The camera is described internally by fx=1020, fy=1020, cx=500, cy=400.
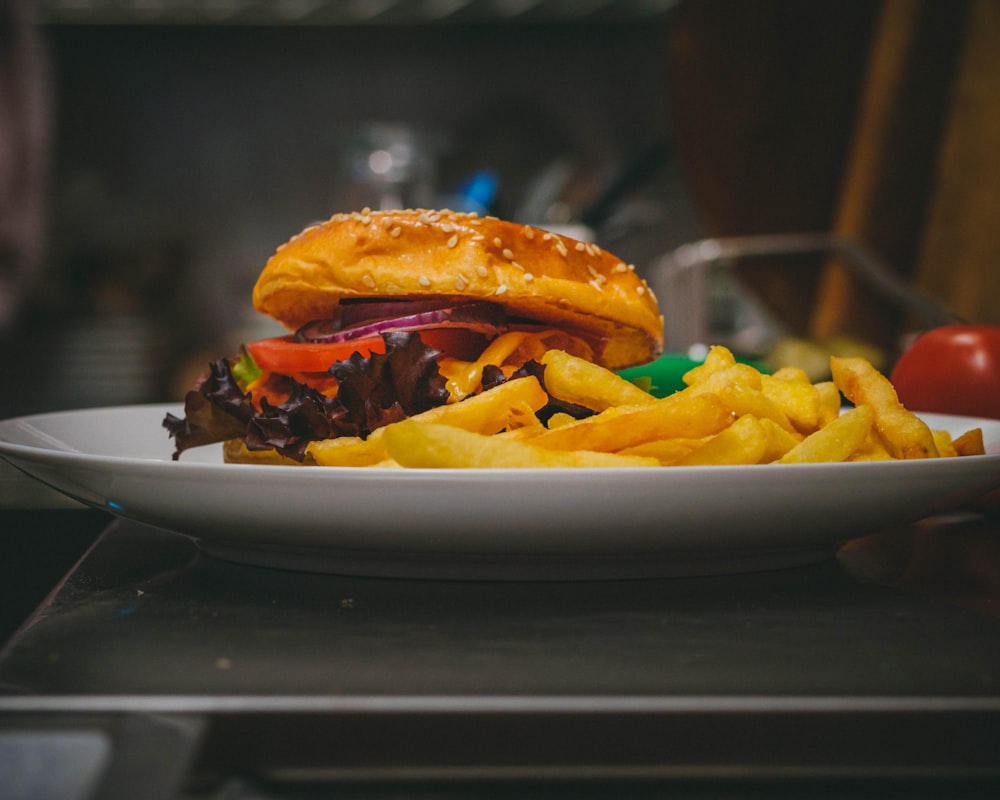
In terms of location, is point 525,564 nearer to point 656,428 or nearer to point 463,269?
point 656,428

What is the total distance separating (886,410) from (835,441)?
0.59 feet

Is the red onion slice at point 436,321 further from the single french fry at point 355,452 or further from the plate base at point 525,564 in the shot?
the plate base at point 525,564

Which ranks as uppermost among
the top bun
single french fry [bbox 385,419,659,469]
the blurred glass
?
the top bun

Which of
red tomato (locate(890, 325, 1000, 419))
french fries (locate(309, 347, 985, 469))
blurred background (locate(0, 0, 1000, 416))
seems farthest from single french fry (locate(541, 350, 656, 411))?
A: blurred background (locate(0, 0, 1000, 416))

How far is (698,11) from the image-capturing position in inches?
185

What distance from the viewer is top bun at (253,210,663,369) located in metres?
1.39

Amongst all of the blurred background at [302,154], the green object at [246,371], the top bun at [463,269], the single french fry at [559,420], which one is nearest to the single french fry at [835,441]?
the single french fry at [559,420]

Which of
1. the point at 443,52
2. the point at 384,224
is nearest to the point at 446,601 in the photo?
the point at 384,224

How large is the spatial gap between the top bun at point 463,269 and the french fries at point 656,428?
0.23 meters

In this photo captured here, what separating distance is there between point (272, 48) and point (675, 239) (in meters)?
3.20

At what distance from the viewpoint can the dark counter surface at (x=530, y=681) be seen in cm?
54

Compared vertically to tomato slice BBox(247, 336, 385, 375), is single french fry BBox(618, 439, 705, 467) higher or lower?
higher

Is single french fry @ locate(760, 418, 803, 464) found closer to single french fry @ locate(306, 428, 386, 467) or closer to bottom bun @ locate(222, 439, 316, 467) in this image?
single french fry @ locate(306, 428, 386, 467)

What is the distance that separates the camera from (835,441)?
101 centimetres
